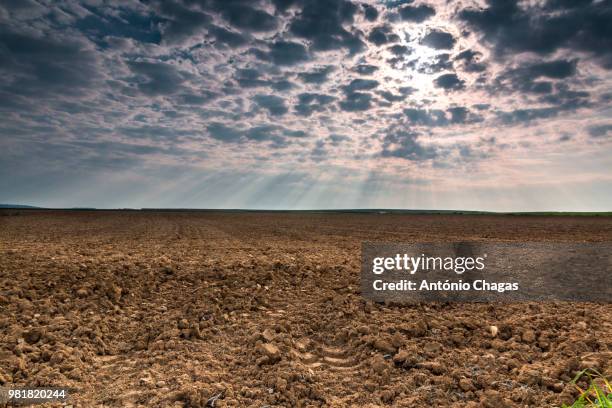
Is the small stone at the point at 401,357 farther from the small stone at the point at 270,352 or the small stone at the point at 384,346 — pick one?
the small stone at the point at 270,352

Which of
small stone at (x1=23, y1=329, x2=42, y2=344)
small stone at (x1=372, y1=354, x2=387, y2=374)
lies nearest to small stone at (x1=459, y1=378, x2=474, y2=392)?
small stone at (x1=372, y1=354, x2=387, y2=374)

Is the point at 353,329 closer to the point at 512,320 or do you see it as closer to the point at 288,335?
the point at 288,335

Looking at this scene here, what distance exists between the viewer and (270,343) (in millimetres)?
6574

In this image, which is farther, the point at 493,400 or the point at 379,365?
the point at 379,365

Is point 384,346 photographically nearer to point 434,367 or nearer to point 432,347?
point 432,347

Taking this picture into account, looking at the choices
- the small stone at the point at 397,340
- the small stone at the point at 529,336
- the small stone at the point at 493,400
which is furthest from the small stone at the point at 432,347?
the small stone at the point at 529,336

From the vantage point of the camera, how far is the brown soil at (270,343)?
5.20 meters

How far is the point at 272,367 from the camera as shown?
5.82 m

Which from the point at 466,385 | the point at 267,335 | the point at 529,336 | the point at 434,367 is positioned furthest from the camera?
the point at 267,335

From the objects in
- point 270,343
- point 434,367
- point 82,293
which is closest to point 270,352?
point 270,343

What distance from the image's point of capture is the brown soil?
17.1 ft

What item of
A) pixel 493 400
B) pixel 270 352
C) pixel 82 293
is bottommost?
pixel 493 400

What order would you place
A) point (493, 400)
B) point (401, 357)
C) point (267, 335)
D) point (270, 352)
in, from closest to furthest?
point (493, 400) → point (401, 357) → point (270, 352) → point (267, 335)

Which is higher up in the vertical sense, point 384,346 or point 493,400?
point 384,346
